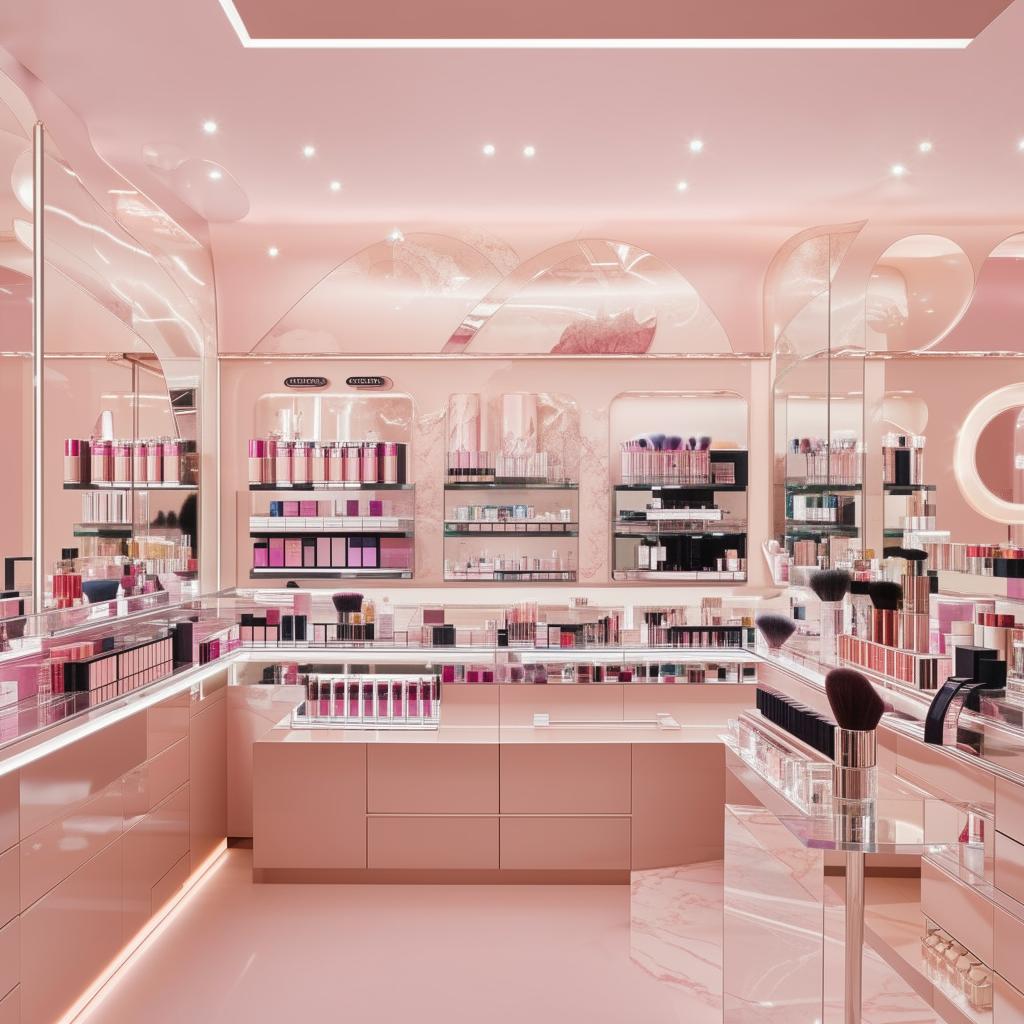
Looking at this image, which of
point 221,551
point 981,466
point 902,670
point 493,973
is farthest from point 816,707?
point 221,551

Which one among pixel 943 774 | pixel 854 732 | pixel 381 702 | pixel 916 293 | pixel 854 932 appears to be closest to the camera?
pixel 854 932

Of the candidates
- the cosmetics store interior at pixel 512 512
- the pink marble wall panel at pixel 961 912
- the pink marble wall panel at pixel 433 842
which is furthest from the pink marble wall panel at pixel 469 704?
the pink marble wall panel at pixel 961 912

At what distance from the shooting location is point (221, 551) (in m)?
5.39

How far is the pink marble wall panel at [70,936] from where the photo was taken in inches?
103

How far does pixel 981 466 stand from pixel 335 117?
10.7 feet

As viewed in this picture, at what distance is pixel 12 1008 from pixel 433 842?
1.92 meters

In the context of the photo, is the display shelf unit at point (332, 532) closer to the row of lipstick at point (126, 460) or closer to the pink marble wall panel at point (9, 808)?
the row of lipstick at point (126, 460)

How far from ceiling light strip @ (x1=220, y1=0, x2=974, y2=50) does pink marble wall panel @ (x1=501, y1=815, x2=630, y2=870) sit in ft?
10.2

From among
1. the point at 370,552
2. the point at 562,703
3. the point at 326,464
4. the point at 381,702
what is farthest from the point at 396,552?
the point at 562,703

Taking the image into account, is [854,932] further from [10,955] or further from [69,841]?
[69,841]

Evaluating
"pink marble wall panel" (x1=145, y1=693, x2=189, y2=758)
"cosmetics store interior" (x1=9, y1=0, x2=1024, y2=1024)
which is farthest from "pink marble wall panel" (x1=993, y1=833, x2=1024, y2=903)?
"pink marble wall panel" (x1=145, y1=693, x2=189, y2=758)

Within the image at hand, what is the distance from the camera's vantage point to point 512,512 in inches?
211

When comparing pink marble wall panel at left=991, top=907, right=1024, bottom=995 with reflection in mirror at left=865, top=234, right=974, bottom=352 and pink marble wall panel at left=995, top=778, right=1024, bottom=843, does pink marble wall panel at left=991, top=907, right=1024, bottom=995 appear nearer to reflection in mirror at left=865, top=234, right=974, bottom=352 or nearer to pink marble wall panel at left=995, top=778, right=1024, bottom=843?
pink marble wall panel at left=995, top=778, right=1024, bottom=843

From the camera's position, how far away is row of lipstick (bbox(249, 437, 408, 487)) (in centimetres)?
531
